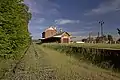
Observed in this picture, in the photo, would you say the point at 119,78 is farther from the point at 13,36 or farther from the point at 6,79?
the point at 13,36

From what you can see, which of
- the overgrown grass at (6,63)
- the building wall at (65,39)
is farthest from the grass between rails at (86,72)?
the building wall at (65,39)

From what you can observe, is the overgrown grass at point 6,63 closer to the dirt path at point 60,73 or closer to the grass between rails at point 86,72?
the dirt path at point 60,73

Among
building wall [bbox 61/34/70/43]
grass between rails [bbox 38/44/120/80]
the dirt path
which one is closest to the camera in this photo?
the dirt path

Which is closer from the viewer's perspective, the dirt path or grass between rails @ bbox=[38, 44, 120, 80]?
the dirt path

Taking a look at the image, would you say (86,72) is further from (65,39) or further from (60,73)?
(65,39)

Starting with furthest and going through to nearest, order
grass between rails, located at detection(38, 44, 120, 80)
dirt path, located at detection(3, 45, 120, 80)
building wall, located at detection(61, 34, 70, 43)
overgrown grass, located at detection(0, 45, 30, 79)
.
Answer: building wall, located at detection(61, 34, 70, 43) → overgrown grass, located at detection(0, 45, 30, 79) → grass between rails, located at detection(38, 44, 120, 80) → dirt path, located at detection(3, 45, 120, 80)

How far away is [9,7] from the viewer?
61.6ft

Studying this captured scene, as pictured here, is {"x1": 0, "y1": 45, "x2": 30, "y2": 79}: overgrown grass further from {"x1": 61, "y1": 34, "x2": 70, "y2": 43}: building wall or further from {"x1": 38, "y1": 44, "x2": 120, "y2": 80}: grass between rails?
{"x1": 61, "y1": 34, "x2": 70, "y2": 43}: building wall

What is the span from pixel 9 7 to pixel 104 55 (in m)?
8.43

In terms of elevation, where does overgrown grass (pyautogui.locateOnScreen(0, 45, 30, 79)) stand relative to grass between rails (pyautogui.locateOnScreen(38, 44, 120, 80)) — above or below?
above

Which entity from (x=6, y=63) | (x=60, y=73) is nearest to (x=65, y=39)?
(x=6, y=63)

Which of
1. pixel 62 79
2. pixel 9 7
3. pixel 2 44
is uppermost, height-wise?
pixel 9 7

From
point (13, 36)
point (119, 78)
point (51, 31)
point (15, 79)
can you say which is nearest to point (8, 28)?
point (13, 36)

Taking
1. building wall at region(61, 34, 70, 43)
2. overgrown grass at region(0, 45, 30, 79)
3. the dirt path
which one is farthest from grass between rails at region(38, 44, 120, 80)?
building wall at region(61, 34, 70, 43)
